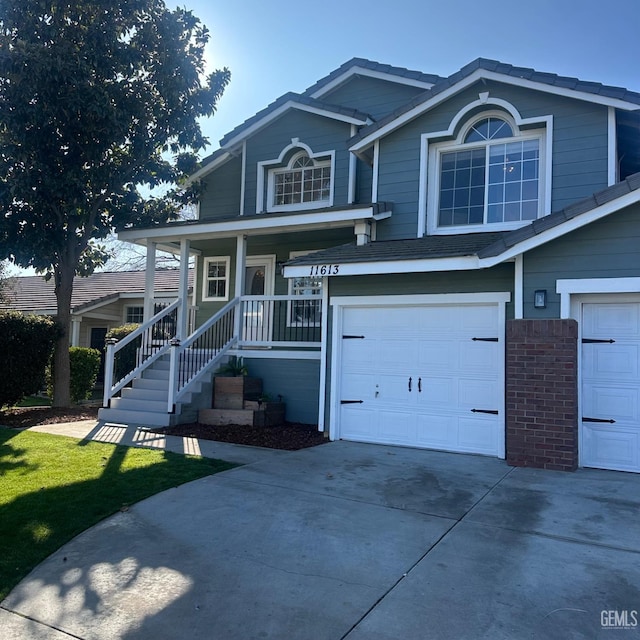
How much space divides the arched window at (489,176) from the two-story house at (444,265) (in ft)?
0.09

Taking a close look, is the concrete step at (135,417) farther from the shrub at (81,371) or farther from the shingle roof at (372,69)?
the shingle roof at (372,69)

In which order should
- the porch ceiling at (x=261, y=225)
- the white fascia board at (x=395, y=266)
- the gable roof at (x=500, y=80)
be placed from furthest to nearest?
the porch ceiling at (x=261, y=225) < the gable roof at (x=500, y=80) < the white fascia board at (x=395, y=266)

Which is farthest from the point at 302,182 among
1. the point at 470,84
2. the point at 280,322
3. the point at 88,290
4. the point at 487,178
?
the point at 88,290

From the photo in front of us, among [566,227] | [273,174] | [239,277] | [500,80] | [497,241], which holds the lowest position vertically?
[239,277]

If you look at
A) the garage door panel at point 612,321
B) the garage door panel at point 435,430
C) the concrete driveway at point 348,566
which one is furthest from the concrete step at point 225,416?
the garage door panel at point 612,321

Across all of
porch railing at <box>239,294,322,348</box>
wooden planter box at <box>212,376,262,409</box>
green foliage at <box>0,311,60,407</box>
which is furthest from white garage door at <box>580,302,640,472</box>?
green foliage at <box>0,311,60,407</box>

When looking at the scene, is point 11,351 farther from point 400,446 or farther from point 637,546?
point 637,546

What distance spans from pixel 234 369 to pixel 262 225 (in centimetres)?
299

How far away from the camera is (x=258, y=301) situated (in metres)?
11.9

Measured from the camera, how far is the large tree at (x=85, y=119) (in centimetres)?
1120

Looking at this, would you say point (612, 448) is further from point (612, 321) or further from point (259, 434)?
point (259, 434)

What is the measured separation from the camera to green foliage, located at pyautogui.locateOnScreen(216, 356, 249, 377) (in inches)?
436

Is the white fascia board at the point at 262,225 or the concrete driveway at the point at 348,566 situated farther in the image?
the white fascia board at the point at 262,225

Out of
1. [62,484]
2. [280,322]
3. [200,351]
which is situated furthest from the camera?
[280,322]
